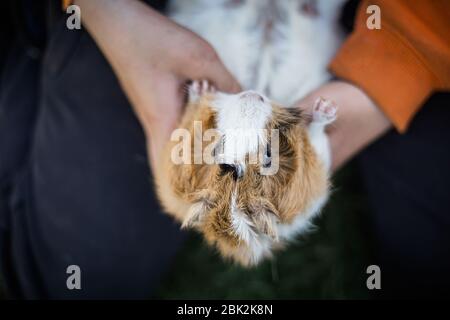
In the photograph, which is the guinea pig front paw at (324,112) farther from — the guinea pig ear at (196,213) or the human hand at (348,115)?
the guinea pig ear at (196,213)

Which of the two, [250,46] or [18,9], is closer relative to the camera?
[250,46]

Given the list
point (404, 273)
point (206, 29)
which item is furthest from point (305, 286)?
point (206, 29)

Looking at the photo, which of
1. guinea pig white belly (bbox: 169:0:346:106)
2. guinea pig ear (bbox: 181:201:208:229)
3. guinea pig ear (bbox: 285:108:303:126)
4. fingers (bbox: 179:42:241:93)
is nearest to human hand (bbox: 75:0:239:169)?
fingers (bbox: 179:42:241:93)

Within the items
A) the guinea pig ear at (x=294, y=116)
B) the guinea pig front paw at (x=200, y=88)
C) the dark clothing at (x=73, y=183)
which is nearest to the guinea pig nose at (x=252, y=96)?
the guinea pig ear at (x=294, y=116)

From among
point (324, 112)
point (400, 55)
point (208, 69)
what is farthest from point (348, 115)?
point (208, 69)

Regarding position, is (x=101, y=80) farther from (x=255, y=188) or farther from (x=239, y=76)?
(x=255, y=188)

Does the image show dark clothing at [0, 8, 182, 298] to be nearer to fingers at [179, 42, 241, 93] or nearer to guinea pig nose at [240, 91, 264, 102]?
fingers at [179, 42, 241, 93]

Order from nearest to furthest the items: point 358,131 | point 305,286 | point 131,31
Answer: point 131,31
point 358,131
point 305,286
